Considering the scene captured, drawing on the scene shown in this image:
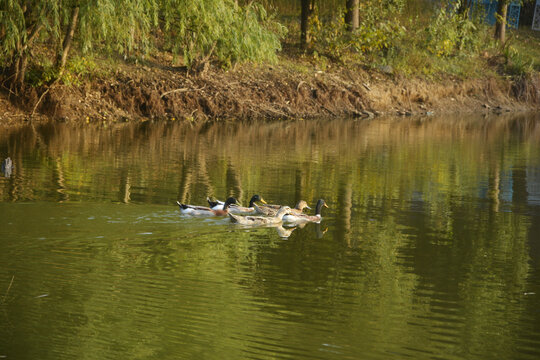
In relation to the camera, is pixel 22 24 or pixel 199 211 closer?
pixel 199 211

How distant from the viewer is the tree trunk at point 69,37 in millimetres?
29431

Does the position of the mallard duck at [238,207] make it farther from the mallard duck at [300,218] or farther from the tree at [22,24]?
the tree at [22,24]

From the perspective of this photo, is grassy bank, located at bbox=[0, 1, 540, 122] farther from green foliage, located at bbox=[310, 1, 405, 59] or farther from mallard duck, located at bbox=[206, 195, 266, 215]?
mallard duck, located at bbox=[206, 195, 266, 215]

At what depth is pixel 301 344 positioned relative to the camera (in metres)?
8.44

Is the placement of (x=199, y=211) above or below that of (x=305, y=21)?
below

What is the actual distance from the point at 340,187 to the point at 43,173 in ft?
22.6

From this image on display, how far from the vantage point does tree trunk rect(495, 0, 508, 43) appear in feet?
170

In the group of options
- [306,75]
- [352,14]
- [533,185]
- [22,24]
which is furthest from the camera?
[352,14]

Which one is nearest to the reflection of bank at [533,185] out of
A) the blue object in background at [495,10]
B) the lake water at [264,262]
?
the lake water at [264,262]

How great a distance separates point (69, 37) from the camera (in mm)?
A: 30172

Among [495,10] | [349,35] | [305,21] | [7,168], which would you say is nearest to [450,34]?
[349,35]

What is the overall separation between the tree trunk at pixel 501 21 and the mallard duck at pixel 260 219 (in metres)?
40.3

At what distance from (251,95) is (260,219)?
81.0 feet

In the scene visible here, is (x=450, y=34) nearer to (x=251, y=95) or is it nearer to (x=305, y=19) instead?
(x=305, y=19)
